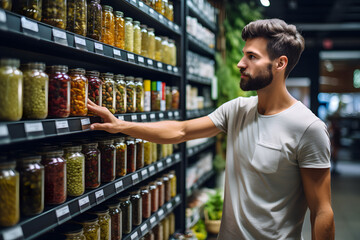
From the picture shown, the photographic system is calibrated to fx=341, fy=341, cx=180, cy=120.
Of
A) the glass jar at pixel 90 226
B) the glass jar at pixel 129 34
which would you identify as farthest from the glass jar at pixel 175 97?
the glass jar at pixel 90 226

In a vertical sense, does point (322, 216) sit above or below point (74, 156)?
below

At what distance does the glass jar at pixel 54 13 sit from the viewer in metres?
1.46

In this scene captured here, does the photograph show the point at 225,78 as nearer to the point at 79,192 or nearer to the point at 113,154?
the point at 113,154

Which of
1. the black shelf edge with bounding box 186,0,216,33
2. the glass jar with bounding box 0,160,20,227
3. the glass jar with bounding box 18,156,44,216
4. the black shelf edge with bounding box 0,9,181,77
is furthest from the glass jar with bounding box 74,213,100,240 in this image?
the black shelf edge with bounding box 186,0,216,33

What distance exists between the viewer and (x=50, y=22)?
4.83ft

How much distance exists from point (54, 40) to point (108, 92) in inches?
22.1

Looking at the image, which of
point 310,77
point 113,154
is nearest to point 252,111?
point 113,154

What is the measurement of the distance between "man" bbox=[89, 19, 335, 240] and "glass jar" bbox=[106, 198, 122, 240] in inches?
19.5

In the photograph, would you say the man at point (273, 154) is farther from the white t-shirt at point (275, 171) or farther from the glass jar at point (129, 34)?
the glass jar at point (129, 34)

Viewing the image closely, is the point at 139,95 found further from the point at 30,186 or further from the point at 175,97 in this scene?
the point at 30,186

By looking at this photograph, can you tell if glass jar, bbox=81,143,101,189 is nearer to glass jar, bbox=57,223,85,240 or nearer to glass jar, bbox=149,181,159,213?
glass jar, bbox=57,223,85,240

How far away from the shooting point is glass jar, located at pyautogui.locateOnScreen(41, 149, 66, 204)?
58.2 inches

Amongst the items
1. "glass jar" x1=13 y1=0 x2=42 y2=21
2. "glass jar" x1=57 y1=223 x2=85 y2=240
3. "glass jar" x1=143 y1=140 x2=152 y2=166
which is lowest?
"glass jar" x1=57 y1=223 x2=85 y2=240

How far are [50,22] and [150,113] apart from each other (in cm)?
114
